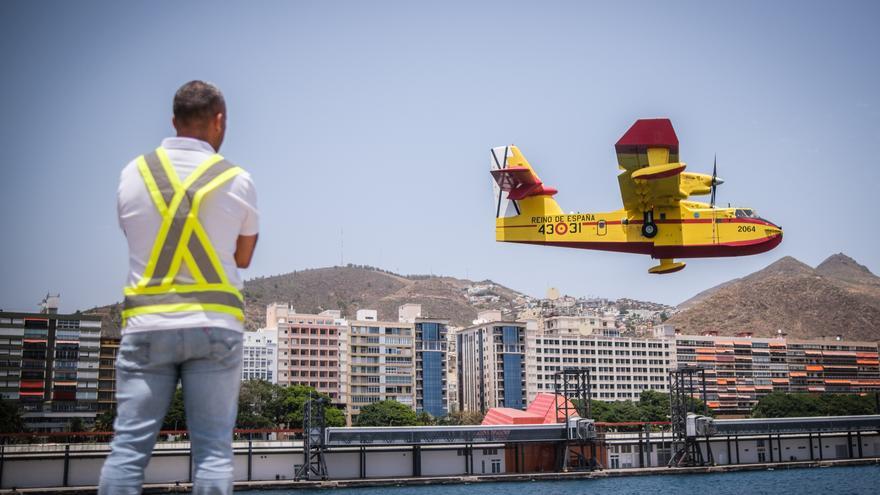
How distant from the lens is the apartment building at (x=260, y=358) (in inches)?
4911

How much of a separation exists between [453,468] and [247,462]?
16304 mm

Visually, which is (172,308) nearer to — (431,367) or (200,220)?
(200,220)

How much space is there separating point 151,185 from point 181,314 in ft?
2.03

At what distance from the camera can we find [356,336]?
129 metres

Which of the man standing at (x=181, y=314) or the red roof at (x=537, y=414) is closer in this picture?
the man standing at (x=181, y=314)

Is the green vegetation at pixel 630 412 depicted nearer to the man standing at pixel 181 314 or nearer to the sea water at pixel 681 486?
the sea water at pixel 681 486

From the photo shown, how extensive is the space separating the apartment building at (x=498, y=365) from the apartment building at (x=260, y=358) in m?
34.0

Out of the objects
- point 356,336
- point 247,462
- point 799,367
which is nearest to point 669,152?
point 247,462

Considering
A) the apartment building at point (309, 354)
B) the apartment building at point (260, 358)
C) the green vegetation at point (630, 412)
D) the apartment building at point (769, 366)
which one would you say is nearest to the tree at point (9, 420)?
the apartment building at point (260, 358)

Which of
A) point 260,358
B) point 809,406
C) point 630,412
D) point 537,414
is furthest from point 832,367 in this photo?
point 537,414

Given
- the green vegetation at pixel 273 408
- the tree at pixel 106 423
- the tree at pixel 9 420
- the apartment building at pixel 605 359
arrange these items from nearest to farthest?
the tree at pixel 9 420, the tree at pixel 106 423, the green vegetation at pixel 273 408, the apartment building at pixel 605 359

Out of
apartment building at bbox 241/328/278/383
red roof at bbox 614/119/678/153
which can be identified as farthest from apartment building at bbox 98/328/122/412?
red roof at bbox 614/119/678/153

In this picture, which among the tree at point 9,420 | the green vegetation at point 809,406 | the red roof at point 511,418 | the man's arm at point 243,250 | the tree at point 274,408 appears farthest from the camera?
the green vegetation at point 809,406

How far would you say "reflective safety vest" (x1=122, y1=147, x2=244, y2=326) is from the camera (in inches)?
152
